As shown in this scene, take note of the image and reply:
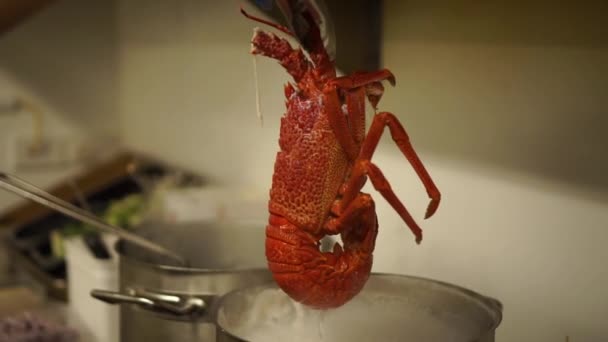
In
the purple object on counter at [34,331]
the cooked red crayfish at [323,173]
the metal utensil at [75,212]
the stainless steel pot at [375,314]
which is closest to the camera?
the cooked red crayfish at [323,173]

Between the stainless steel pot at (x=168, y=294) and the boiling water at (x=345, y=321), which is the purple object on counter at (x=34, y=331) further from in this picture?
the boiling water at (x=345, y=321)

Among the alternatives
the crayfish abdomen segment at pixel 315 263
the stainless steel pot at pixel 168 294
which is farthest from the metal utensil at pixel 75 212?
the crayfish abdomen segment at pixel 315 263

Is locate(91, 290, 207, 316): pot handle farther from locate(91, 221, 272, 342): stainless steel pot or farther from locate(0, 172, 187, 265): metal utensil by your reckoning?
locate(0, 172, 187, 265): metal utensil

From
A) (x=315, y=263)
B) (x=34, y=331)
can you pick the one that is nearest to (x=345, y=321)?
(x=315, y=263)

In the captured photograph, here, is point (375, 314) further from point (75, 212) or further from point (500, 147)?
point (75, 212)

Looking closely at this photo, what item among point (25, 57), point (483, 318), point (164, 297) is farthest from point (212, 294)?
point (25, 57)
